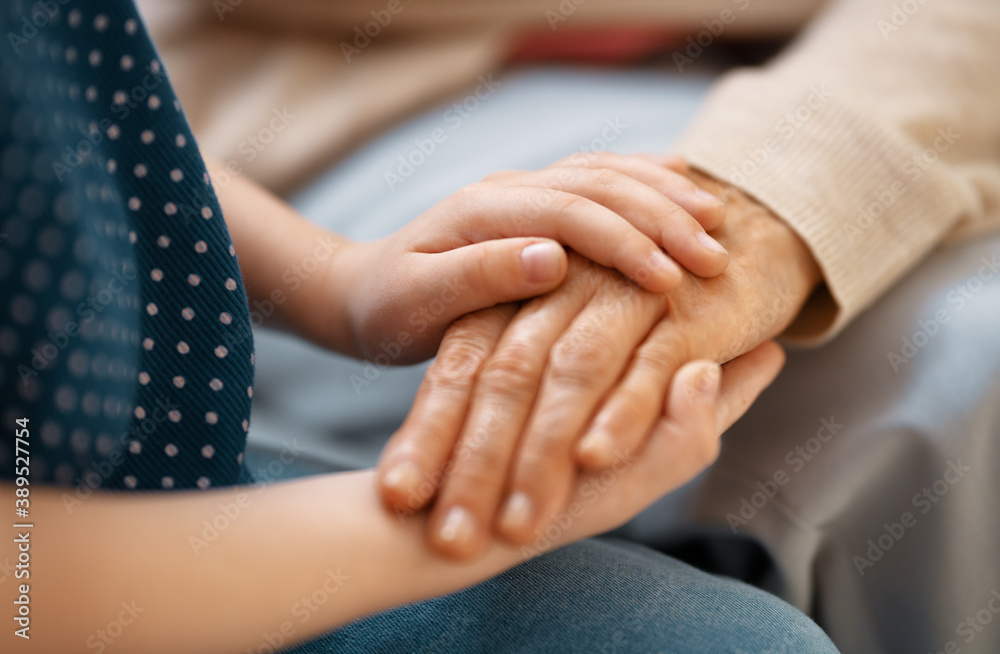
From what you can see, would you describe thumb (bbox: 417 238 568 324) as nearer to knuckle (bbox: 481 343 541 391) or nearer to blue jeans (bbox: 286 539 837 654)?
knuckle (bbox: 481 343 541 391)

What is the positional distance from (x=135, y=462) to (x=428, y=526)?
0.73 feet

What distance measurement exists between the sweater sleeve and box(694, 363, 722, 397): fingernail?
26cm

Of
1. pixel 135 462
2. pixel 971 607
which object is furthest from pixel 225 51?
pixel 971 607

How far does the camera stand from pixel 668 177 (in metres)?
0.64

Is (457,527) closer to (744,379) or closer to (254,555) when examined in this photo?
(254,555)

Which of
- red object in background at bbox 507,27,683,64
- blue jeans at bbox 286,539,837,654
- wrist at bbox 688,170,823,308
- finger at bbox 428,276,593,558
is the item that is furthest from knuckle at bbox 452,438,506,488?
red object in background at bbox 507,27,683,64

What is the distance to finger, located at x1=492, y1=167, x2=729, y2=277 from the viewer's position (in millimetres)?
578

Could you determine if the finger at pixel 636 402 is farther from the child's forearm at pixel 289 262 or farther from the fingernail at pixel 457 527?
the child's forearm at pixel 289 262

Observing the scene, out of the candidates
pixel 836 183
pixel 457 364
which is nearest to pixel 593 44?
pixel 836 183

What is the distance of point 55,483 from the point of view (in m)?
0.44

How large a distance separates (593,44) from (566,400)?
Answer: 0.79 m

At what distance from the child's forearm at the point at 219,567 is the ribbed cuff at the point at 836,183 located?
1.39ft

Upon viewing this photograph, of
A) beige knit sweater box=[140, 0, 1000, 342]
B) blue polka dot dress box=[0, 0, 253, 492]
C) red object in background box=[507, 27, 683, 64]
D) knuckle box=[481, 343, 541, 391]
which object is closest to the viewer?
blue polka dot dress box=[0, 0, 253, 492]

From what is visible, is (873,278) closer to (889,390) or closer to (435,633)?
(889,390)
